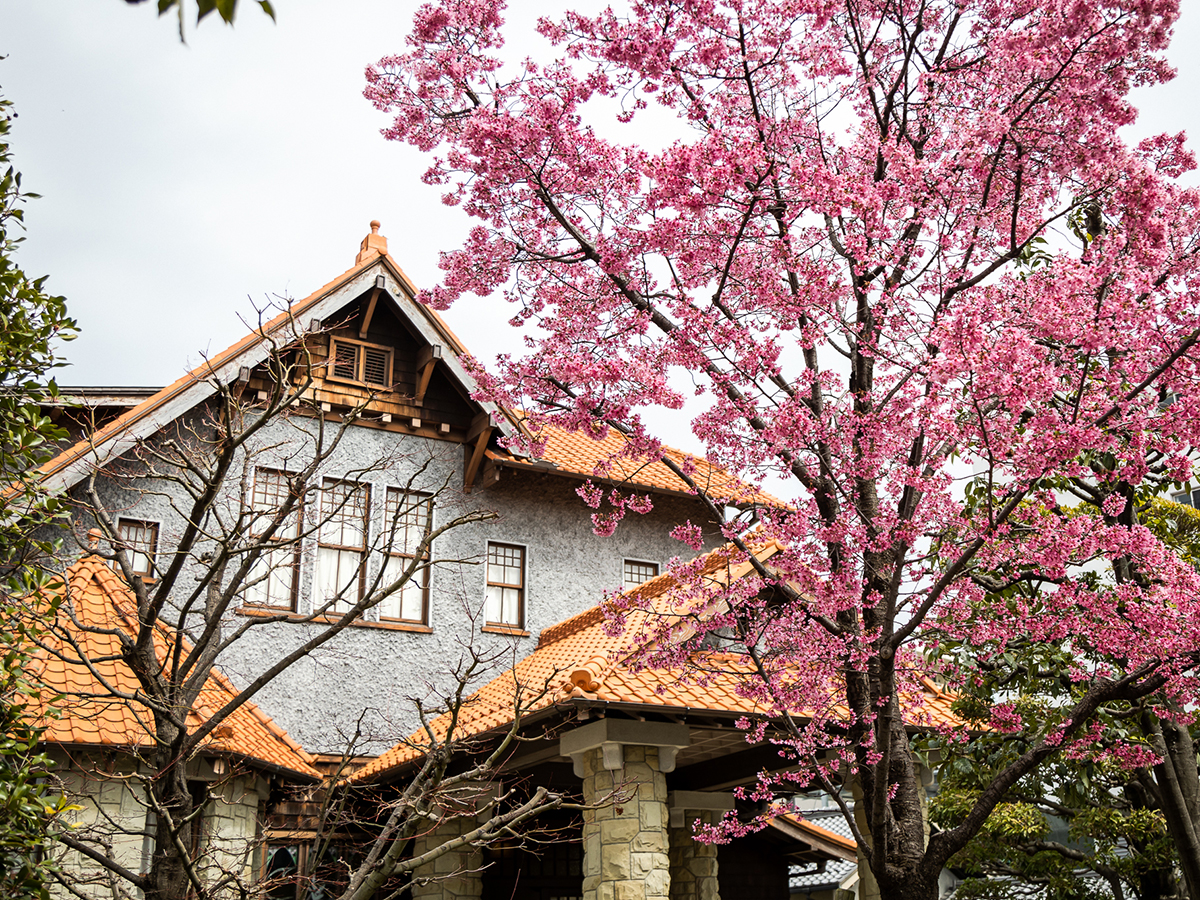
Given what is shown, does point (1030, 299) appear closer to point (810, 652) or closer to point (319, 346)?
point (810, 652)

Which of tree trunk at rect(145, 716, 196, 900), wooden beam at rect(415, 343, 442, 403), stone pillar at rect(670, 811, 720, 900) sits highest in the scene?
wooden beam at rect(415, 343, 442, 403)

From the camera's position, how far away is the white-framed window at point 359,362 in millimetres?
14086

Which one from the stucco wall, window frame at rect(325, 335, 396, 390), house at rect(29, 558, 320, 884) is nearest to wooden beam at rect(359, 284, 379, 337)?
window frame at rect(325, 335, 396, 390)

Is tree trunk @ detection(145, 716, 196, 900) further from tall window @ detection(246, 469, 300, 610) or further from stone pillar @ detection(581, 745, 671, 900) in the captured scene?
tall window @ detection(246, 469, 300, 610)

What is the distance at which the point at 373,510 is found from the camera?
14031 mm

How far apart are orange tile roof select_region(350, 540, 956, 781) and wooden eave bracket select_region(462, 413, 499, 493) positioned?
3133 mm

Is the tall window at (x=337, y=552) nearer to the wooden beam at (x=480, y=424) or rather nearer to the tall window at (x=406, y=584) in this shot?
the tall window at (x=406, y=584)

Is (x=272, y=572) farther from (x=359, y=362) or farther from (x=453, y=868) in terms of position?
(x=453, y=868)

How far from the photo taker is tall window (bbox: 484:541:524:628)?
14.7 metres

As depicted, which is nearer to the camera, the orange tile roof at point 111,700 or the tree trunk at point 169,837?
the tree trunk at point 169,837

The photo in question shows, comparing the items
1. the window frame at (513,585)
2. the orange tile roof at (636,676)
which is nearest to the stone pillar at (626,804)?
the orange tile roof at (636,676)

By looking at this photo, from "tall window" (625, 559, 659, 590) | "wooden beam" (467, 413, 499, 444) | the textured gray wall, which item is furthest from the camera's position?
"tall window" (625, 559, 659, 590)

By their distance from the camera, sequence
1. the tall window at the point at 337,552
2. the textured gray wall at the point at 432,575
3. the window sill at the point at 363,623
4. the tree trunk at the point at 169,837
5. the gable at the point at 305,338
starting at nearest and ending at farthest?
the tree trunk at the point at 169,837 < the gable at the point at 305,338 < the window sill at the point at 363,623 < the textured gray wall at the point at 432,575 < the tall window at the point at 337,552

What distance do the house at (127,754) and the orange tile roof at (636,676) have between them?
1.25 meters
